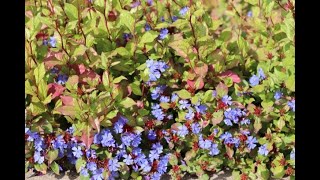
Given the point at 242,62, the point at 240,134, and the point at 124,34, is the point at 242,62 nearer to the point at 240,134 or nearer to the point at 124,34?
the point at 240,134

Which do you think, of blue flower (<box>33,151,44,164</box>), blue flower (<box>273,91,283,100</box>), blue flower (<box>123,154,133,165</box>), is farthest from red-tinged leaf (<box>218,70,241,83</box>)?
blue flower (<box>33,151,44,164</box>)

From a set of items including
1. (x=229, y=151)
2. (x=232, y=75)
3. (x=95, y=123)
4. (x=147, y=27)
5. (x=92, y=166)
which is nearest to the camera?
(x=95, y=123)

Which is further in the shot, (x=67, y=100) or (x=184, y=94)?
(x=184, y=94)

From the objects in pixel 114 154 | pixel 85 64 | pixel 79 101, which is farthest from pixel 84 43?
pixel 114 154

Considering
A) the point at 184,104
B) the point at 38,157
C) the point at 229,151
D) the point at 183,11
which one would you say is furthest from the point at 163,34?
→ the point at 38,157

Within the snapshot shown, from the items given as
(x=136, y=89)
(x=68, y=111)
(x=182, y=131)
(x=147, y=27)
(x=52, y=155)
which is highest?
(x=147, y=27)

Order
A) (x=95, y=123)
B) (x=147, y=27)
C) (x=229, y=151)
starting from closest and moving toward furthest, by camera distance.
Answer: (x=95, y=123) < (x=229, y=151) < (x=147, y=27)

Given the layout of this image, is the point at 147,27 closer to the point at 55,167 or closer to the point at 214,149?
the point at 214,149

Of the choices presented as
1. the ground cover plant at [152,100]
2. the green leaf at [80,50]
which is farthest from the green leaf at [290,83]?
the green leaf at [80,50]
